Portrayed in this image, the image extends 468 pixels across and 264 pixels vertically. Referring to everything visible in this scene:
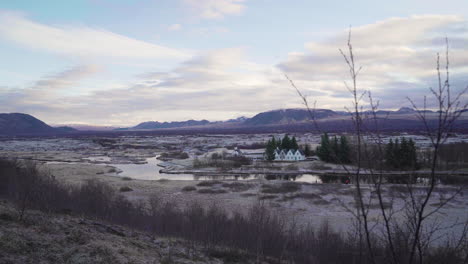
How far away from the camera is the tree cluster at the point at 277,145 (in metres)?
56.6

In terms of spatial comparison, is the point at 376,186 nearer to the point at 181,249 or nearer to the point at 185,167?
the point at 181,249

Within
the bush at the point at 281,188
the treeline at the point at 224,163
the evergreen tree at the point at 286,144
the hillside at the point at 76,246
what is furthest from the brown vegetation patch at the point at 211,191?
the evergreen tree at the point at 286,144

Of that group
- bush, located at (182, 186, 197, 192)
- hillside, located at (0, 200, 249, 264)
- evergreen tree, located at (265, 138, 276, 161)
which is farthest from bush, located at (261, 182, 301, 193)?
evergreen tree, located at (265, 138, 276, 161)

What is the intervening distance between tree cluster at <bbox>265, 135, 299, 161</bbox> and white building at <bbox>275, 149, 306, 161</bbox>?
1311mm

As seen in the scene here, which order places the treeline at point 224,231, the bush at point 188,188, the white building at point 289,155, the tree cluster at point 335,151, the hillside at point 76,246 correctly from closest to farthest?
the tree cluster at point 335,151
the hillside at point 76,246
the treeline at point 224,231
the bush at point 188,188
the white building at point 289,155

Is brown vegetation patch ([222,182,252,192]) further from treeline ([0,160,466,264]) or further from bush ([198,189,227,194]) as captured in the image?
treeline ([0,160,466,264])

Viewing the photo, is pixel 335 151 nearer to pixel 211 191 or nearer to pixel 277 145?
pixel 211 191

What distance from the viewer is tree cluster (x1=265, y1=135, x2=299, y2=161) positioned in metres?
56.6

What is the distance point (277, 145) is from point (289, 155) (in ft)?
16.5

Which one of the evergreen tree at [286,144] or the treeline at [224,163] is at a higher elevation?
the evergreen tree at [286,144]

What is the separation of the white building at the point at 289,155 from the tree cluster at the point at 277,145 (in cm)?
131

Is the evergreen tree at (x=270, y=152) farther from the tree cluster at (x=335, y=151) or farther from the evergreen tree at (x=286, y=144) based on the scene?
the tree cluster at (x=335, y=151)

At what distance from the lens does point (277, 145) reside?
6234cm

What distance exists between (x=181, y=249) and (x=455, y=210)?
72.5ft
